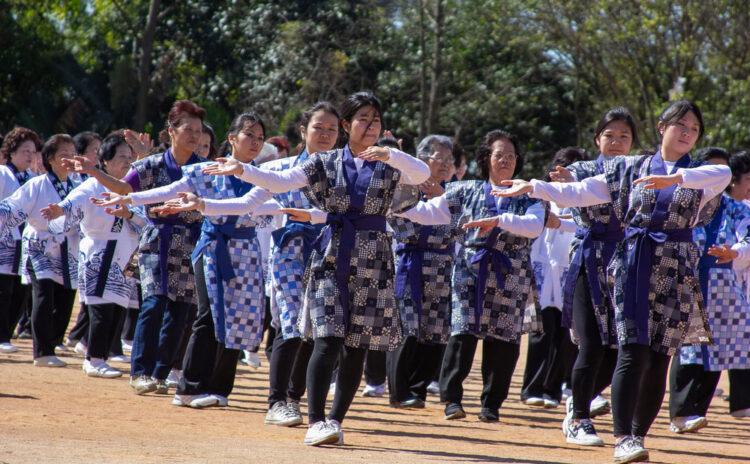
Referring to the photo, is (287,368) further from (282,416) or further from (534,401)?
(534,401)

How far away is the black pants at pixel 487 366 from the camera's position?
855 centimetres

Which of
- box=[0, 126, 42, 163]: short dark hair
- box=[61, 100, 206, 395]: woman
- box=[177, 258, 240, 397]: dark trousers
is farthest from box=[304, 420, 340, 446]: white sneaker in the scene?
box=[0, 126, 42, 163]: short dark hair

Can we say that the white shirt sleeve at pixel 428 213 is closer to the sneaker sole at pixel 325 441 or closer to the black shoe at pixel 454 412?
the sneaker sole at pixel 325 441

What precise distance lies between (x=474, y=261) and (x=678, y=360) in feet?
5.71

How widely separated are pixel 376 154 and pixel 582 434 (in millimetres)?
2269

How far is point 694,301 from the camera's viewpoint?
6734mm

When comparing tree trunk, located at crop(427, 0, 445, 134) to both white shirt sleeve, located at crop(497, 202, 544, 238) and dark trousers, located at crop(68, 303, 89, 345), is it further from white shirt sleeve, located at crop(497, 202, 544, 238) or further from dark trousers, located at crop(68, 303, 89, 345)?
white shirt sleeve, located at crop(497, 202, 544, 238)

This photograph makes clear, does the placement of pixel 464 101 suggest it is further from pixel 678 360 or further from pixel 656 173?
pixel 656 173

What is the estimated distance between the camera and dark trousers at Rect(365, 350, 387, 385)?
10094 mm

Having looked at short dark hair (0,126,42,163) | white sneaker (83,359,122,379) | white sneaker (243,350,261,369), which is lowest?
white sneaker (83,359,122,379)

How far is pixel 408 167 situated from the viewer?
21.9 feet

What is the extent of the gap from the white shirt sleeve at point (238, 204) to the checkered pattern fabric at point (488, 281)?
157cm

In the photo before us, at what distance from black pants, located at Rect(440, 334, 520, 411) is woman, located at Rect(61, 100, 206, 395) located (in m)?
1.86

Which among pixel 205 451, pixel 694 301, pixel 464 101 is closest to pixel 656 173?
pixel 694 301
